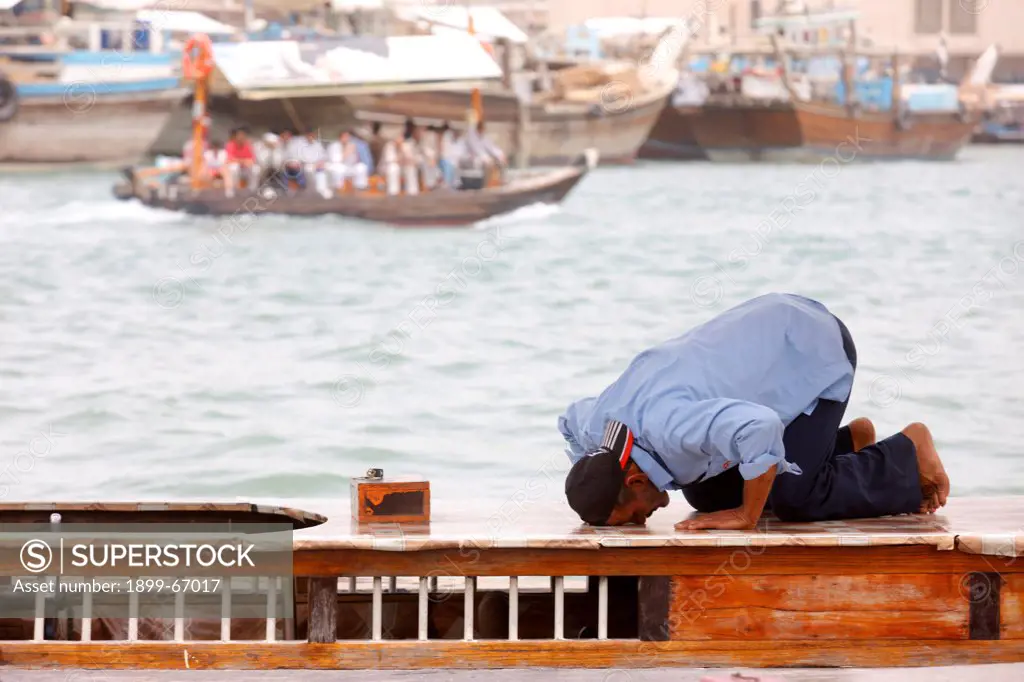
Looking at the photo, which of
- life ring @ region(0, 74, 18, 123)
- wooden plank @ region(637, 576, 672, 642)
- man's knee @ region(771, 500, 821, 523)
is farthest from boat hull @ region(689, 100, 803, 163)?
wooden plank @ region(637, 576, 672, 642)

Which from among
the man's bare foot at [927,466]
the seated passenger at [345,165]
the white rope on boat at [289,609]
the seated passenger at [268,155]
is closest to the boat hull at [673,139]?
the seated passenger at [345,165]

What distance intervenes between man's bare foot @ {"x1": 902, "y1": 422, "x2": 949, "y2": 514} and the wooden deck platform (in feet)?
0.66

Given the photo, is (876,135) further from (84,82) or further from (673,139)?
(84,82)

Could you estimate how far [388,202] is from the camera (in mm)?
Result: 8328

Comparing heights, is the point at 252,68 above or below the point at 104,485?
above

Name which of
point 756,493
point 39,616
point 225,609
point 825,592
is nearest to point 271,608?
point 225,609

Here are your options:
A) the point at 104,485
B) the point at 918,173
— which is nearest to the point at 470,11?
the point at 918,173

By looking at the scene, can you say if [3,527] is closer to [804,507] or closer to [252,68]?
[804,507]

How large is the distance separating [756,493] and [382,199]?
19.6ft

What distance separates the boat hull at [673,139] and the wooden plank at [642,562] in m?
5.55

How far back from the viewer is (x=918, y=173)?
8195 millimetres

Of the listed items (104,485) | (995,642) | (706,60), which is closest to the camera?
(995,642)

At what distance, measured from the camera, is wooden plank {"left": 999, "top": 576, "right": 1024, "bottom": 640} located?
2564 millimetres

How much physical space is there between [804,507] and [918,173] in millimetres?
5895
